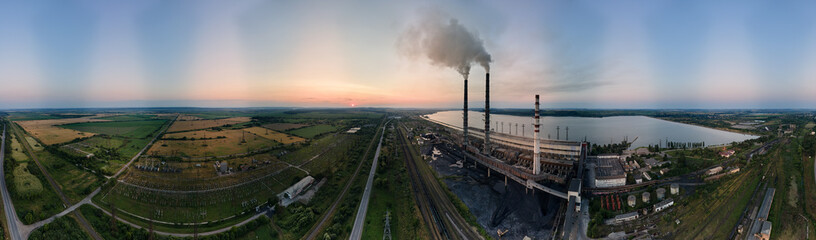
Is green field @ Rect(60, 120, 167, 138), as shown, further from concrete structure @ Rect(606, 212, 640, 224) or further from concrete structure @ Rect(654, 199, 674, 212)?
concrete structure @ Rect(654, 199, 674, 212)

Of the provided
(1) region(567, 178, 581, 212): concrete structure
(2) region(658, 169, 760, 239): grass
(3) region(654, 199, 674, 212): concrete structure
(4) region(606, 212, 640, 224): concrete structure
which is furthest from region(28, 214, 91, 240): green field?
(3) region(654, 199, 674, 212): concrete structure

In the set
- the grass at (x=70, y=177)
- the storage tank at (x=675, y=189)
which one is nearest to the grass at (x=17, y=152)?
the grass at (x=70, y=177)

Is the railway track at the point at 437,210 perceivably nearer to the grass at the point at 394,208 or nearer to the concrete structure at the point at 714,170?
the grass at the point at 394,208

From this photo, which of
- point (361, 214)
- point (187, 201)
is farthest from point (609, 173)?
point (187, 201)

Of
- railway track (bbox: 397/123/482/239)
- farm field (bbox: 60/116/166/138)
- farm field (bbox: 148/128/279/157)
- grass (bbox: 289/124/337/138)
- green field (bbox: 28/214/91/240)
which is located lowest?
railway track (bbox: 397/123/482/239)

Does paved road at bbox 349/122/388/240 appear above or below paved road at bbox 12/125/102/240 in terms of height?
below

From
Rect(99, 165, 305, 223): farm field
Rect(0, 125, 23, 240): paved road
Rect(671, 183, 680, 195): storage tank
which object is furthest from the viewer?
Rect(671, 183, 680, 195): storage tank
